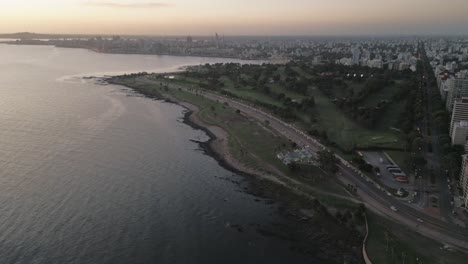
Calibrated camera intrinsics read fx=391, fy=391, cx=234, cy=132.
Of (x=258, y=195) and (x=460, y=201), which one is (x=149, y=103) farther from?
(x=460, y=201)

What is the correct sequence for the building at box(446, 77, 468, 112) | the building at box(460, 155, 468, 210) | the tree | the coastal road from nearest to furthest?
the coastal road → the building at box(460, 155, 468, 210) → the tree → the building at box(446, 77, 468, 112)

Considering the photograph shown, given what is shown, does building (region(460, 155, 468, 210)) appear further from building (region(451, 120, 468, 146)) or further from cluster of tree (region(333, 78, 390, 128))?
cluster of tree (region(333, 78, 390, 128))

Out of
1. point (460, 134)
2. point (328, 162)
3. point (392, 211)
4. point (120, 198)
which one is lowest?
point (120, 198)

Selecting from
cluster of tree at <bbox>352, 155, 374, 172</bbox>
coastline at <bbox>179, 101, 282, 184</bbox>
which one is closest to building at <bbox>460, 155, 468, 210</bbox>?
cluster of tree at <bbox>352, 155, 374, 172</bbox>

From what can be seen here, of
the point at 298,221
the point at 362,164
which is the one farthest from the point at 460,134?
the point at 298,221

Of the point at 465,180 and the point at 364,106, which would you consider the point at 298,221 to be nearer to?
the point at 465,180

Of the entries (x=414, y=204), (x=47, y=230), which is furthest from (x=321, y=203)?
(x=47, y=230)

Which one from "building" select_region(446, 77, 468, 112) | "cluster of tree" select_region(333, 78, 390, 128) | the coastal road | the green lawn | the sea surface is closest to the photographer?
the sea surface

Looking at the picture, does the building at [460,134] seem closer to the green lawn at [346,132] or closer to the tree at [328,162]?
the green lawn at [346,132]
